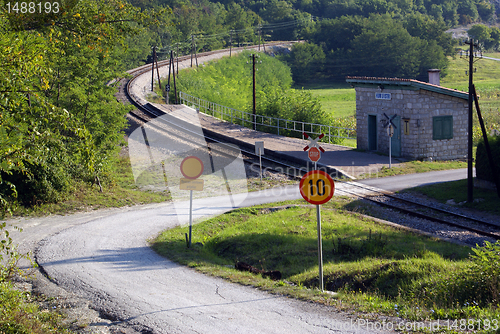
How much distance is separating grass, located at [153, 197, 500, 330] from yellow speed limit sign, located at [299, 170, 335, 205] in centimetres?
160

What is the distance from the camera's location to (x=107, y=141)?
60.7 feet

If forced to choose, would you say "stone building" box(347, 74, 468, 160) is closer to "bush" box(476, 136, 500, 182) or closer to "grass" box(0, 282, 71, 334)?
"bush" box(476, 136, 500, 182)

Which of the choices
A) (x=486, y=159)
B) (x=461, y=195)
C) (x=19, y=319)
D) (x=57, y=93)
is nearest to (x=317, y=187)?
(x=19, y=319)

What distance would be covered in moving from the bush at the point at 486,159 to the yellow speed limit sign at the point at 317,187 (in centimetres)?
1275

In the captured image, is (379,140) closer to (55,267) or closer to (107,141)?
(107,141)

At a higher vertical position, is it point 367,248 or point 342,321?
point 342,321

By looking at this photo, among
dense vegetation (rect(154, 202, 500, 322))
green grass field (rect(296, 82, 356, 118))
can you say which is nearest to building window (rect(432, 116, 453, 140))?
dense vegetation (rect(154, 202, 500, 322))

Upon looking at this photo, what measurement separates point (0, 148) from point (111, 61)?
14105mm

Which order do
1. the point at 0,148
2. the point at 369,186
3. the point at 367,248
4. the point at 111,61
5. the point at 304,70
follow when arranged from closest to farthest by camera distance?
1. the point at 0,148
2. the point at 367,248
3. the point at 111,61
4. the point at 369,186
5. the point at 304,70

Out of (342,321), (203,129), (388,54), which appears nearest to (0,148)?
(342,321)

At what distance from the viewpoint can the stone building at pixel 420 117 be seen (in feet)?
78.9

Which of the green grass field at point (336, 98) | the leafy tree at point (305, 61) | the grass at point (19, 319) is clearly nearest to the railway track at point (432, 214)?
the grass at point (19, 319)

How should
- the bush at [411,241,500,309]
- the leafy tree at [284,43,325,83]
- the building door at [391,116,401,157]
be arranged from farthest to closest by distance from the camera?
the leafy tree at [284,43,325,83] < the building door at [391,116,401,157] < the bush at [411,241,500,309]

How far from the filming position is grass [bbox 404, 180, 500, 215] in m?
16.1
